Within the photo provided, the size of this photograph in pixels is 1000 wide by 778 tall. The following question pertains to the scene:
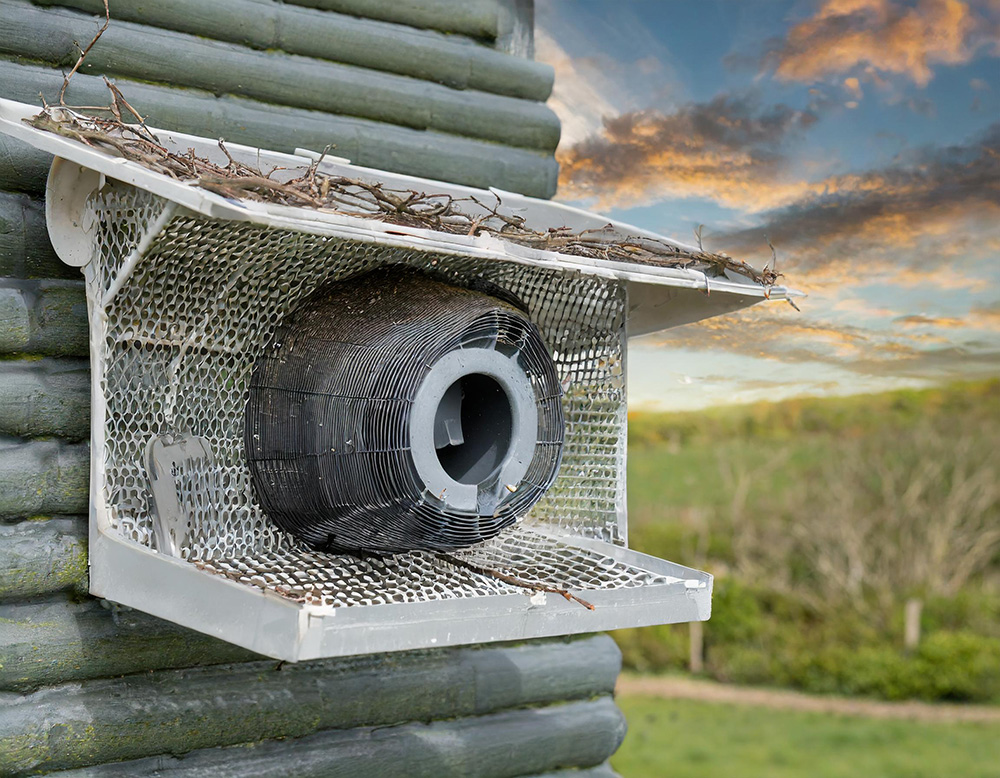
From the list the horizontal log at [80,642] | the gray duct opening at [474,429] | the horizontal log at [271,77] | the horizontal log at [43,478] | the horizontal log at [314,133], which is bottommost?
the horizontal log at [80,642]

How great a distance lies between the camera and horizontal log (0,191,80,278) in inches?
72.0

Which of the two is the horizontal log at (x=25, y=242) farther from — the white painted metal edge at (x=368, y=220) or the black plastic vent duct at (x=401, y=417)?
the black plastic vent duct at (x=401, y=417)

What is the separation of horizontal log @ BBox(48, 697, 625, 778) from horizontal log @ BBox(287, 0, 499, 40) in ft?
5.54

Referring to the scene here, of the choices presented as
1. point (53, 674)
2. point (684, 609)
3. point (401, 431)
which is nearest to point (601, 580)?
point (684, 609)

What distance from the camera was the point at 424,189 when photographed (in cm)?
215

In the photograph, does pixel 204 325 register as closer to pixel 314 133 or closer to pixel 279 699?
pixel 314 133

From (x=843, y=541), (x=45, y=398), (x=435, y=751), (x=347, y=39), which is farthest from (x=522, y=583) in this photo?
(x=843, y=541)

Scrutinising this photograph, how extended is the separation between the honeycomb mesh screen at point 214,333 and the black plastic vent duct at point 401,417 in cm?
4

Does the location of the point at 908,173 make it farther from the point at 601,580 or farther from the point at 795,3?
the point at 601,580

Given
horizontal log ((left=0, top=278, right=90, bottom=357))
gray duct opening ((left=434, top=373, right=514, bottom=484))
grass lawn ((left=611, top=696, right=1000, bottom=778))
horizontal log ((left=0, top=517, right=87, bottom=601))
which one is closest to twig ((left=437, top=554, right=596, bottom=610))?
gray duct opening ((left=434, top=373, right=514, bottom=484))

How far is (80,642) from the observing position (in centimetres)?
184

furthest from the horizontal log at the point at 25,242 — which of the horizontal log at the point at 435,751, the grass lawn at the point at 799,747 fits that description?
Answer: the grass lawn at the point at 799,747

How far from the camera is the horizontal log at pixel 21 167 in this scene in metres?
1.84

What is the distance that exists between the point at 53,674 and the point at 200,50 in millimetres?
1312
